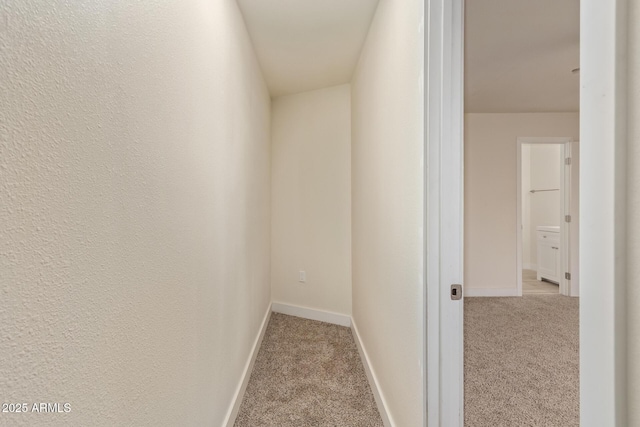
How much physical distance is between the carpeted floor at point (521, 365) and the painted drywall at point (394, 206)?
706mm

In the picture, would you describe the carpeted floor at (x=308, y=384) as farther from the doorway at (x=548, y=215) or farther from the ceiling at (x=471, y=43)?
the doorway at (x=548, y=215)

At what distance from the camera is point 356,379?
6.88ft

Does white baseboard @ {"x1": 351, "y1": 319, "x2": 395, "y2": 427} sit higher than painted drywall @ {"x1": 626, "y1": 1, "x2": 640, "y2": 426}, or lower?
lower

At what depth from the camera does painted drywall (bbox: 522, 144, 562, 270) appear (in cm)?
568

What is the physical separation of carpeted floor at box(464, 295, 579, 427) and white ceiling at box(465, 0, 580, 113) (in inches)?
97.1

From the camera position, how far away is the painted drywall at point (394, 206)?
3.94ft

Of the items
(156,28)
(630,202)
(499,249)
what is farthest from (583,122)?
(499,249)

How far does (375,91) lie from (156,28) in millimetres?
1437

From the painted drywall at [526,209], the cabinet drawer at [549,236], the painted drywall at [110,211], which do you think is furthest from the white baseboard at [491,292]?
the painted drywall at [110,211]

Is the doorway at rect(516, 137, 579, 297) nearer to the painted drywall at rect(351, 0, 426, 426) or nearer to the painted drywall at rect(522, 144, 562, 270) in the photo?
the painted drywall at rect(522, 144, 562, 270)

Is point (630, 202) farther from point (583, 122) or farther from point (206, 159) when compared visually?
point (206, 159)

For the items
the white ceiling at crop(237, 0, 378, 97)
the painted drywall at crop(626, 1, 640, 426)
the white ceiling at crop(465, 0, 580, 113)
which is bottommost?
the painted drywall at crop(626, 1, 640, 426)

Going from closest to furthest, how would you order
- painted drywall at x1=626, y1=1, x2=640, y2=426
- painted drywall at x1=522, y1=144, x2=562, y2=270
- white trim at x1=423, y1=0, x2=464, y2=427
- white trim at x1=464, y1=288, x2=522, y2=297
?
painted drywall at x1=626, y1=1, x2=640, y2=426
white trim at x1=423, y1=0, x2=464, y2=427
white trim at x1=464, y1=288, x2=522, y2=297
painted drywall at x1=522, y1=144, x2=562, y2=270

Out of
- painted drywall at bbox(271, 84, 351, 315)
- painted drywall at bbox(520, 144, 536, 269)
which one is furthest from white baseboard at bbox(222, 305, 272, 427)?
painted drywall at bbox(520, 144, 536, 269)
